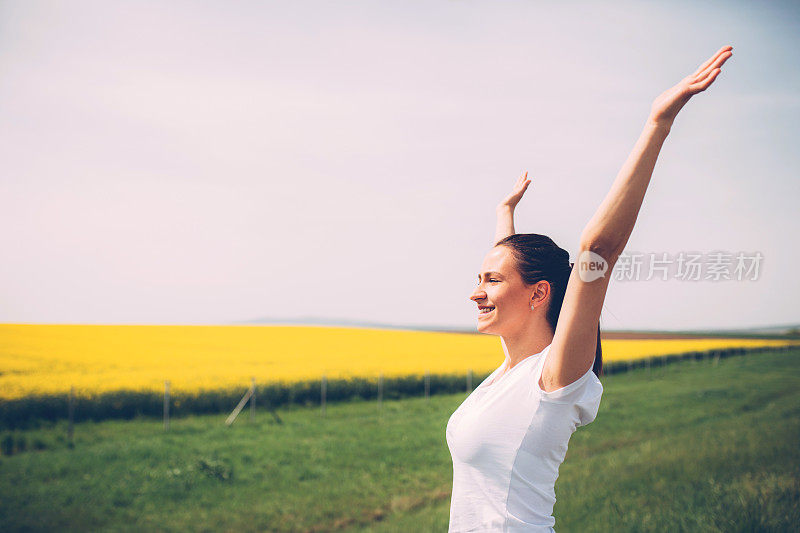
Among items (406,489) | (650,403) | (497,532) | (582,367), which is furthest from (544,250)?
(650,403)

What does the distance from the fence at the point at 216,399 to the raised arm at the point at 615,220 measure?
37.0 ft

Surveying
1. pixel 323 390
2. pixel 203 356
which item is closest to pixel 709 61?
pixel 323 390

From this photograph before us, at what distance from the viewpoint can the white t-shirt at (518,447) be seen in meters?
1.54

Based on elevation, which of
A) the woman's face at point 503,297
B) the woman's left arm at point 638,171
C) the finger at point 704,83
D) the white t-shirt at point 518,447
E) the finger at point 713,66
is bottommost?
the white t-shirt at point 518,447

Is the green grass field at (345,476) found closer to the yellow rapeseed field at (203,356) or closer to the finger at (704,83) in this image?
the yellow rapeseed field at (203,356)

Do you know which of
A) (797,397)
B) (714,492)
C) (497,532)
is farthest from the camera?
(797,397)

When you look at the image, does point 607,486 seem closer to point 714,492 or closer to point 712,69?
point 714,492

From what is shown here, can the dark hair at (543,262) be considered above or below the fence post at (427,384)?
above

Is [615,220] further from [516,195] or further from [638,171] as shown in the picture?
[516,195]

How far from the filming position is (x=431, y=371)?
19.6 meters

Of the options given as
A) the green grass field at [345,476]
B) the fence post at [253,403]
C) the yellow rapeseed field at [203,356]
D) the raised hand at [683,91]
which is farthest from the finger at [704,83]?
the yellow rapeseed field at [203,356]

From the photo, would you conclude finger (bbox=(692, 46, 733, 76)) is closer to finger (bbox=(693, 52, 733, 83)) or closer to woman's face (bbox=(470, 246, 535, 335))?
finger (bbox=(693, 52, 733, 83))

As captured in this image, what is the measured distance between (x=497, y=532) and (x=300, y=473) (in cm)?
816

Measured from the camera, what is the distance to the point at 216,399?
1407 cm
